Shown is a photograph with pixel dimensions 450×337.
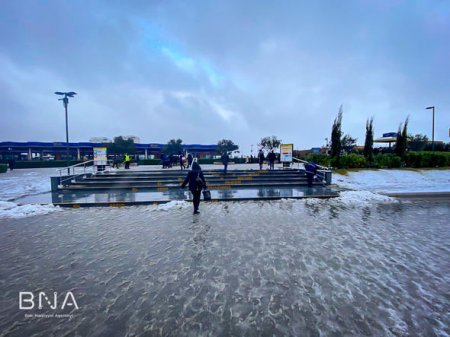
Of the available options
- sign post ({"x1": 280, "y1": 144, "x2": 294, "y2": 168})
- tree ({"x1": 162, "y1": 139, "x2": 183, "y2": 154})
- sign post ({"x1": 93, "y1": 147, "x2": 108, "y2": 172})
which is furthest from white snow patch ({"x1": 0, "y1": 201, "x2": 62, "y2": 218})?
tree ({"x1": 162, "y1": 139, "x2": 183, "y2": 154})

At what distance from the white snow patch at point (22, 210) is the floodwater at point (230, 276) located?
0.86 meters

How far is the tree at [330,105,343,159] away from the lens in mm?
19938

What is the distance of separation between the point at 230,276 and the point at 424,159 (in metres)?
25.5

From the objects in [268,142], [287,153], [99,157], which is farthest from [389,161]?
[268,142]

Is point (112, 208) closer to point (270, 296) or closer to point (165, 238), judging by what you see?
point (165, 238)

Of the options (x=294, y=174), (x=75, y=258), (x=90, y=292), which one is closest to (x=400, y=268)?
(x=90, y=292)

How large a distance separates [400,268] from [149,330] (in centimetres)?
410

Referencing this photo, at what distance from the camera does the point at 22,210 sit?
777 centimetres

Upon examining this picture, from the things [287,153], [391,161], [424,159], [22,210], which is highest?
[287,153]

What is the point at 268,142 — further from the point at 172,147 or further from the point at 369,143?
the point at 369,143

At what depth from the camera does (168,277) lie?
12.0 feet

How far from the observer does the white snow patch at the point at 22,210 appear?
293 inches

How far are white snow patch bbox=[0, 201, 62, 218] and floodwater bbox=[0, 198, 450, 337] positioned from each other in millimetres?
861

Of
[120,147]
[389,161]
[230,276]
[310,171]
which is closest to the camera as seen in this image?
[230,276]
